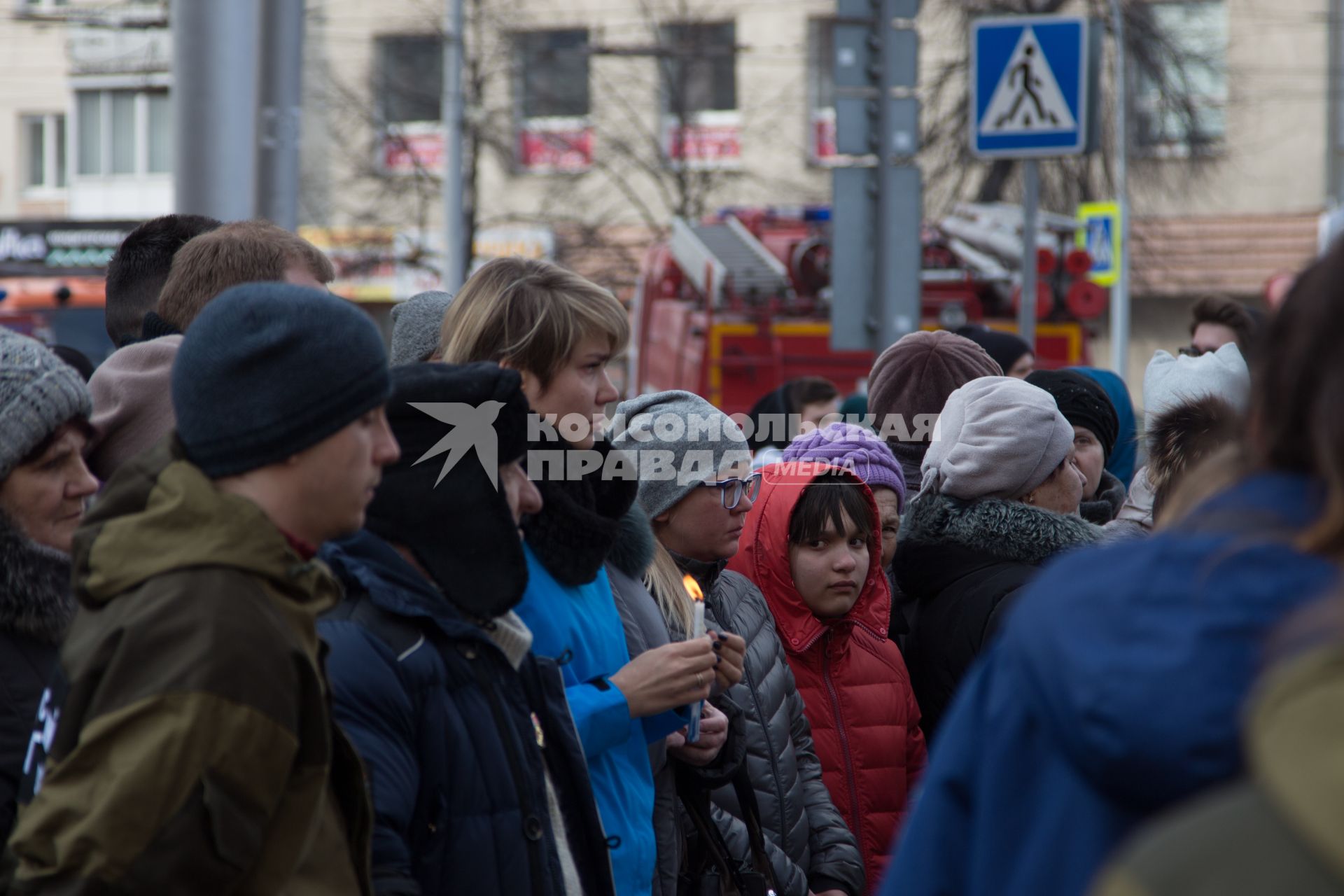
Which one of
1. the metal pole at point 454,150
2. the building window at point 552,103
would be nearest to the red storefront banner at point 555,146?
the building window at point 552,103

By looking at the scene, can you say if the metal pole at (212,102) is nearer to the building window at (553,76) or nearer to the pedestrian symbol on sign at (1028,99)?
the pedestrian symbol on sign at (1028,99)

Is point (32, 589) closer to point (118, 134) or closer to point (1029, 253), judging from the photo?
point (1029, 253)

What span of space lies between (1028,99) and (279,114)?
3499mm

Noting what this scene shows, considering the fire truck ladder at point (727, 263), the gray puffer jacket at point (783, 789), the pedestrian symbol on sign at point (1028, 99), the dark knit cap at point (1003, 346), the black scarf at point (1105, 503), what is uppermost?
the pedestrian symbol on sign at point (1028, 99)

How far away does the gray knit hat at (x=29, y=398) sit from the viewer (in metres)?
2.43

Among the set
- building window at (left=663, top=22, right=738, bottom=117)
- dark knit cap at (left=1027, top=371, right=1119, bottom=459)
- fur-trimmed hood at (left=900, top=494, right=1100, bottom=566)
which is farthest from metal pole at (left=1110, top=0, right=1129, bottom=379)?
fur-trimmed hood at (left=900, top=494, right=1100, bottom=566)

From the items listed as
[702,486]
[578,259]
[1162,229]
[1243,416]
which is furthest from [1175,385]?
[1162,229]

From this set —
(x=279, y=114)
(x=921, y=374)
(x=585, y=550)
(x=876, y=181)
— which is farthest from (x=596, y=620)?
(x=876, y=181)

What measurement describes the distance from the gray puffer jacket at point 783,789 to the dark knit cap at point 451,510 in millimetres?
1056

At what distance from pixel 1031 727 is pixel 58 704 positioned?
1.29 meters

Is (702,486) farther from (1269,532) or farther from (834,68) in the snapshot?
(834,68)

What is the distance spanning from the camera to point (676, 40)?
825 inches

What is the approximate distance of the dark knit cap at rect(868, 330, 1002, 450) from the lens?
4.64 meters

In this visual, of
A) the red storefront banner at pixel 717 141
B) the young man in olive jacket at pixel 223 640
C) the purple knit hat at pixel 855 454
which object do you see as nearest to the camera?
the young man in olive jacket at pixel 223 640
